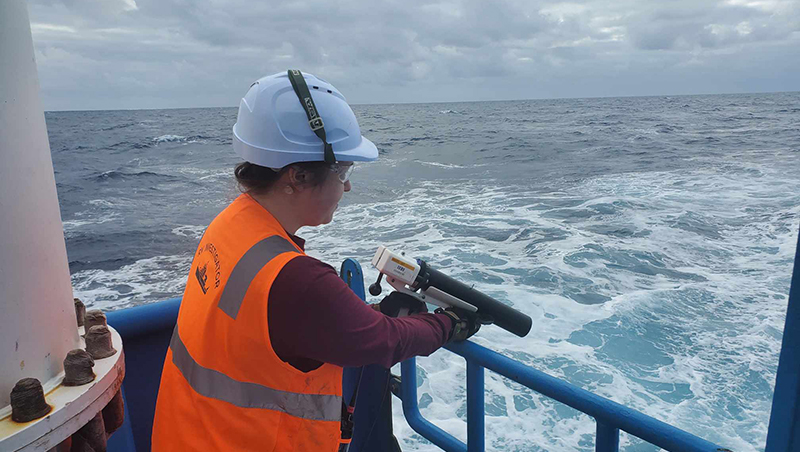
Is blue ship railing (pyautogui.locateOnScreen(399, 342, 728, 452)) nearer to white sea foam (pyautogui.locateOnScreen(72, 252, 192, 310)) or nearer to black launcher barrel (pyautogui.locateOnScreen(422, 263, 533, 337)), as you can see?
black launcher barrel (pyautogui.locateOnScreen(422, 263, 533, 337))

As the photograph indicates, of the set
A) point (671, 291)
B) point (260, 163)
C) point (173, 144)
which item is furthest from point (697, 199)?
point (173, 144)

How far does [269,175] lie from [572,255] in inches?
363

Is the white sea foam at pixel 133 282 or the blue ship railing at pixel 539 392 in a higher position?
the blue ship railing at pixel 539 392

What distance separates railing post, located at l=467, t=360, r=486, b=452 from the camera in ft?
6.49

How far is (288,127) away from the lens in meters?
1.43

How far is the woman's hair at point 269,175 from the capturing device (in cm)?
145

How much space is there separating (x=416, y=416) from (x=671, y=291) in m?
7.10

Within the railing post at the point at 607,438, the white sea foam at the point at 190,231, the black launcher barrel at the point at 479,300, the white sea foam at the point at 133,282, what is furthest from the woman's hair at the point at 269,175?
the white sea foam at the point at 190,231

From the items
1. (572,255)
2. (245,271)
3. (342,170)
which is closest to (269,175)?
(342,170)

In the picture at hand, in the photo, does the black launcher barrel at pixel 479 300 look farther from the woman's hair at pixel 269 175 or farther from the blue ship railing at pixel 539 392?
the woman's hair at pixel 269 175

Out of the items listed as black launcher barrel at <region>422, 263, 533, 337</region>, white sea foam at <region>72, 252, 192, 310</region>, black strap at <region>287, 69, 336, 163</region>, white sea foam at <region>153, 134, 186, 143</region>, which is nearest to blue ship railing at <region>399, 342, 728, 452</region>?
black launcher barrel at <region>422, 263, 533, 337</region>

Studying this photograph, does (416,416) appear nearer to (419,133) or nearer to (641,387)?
(641,387)

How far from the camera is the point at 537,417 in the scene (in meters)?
5.38

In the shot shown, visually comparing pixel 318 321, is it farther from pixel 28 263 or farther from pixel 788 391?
pixel 788 391
